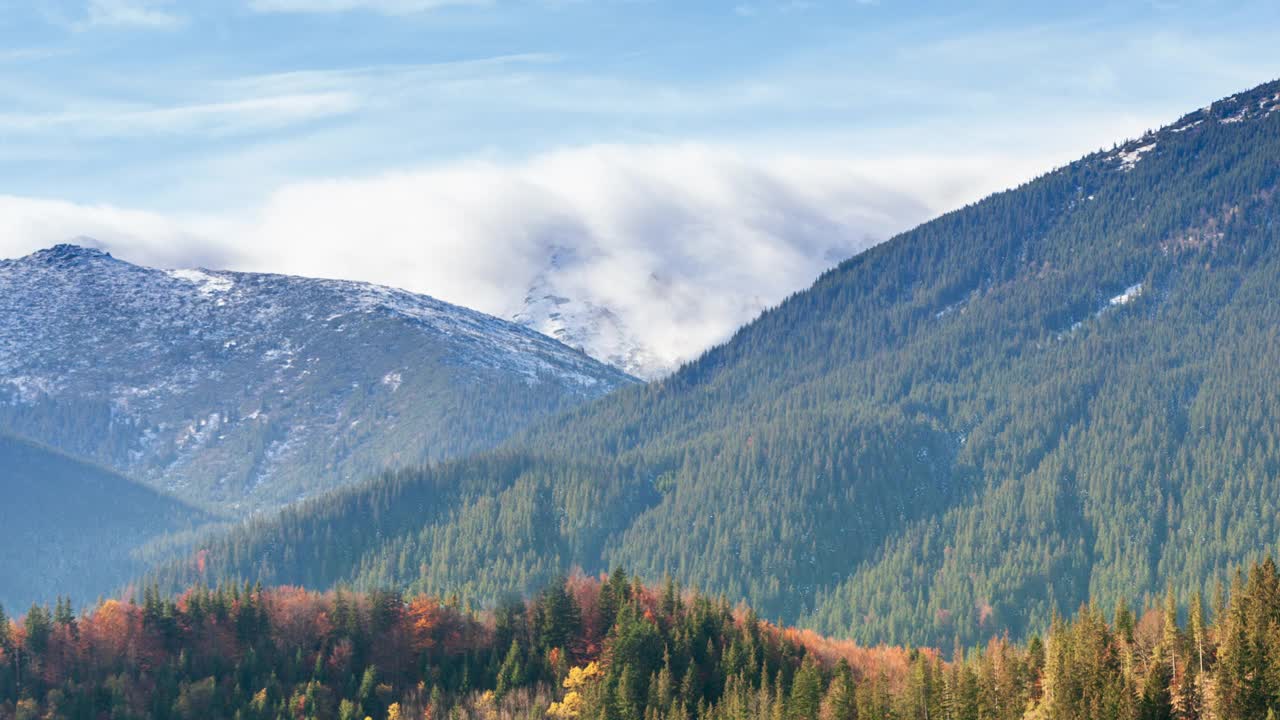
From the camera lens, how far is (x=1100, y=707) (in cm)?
17538

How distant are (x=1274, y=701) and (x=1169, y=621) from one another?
30.2 m

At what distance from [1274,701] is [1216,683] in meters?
6.02

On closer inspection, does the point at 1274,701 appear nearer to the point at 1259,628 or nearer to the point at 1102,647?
the point at 1259,628

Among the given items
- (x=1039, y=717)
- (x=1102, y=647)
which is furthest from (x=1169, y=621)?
(x=1039, y=717)

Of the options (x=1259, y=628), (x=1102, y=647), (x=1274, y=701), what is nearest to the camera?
(x=1274, y=701)

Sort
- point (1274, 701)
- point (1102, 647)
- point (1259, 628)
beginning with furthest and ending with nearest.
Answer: point (1102, 647), point (1259, 628), point (1274, 701)

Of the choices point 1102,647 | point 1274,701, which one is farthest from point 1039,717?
point 1274,701

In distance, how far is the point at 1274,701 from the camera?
167 metres

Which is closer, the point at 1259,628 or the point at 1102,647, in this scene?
the point at 1259,628

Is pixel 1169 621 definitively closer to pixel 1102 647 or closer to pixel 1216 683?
pixel 1102 647

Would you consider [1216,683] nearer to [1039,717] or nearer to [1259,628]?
[1259,628]

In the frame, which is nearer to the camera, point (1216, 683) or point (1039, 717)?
point (1216, 683)

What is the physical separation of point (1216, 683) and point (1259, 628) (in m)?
10.4

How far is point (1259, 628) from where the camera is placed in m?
178
